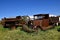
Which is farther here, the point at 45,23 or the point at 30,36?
the point at 45,23

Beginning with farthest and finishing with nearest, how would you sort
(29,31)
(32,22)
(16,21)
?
(16,21)
(32,22)
(29,31)

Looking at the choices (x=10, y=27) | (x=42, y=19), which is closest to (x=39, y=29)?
(x=42, y=19)

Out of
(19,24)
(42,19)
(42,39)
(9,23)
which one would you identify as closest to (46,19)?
(42,19)

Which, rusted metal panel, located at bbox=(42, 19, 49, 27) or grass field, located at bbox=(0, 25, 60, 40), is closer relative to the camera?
grass field, located at bbox=(0, 25, 60, 40)

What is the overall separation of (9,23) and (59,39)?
1097 centimetres

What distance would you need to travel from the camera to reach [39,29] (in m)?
15.6

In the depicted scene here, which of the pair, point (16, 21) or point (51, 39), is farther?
point (16, 21)

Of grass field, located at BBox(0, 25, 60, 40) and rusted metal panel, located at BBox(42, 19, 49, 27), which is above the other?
rusted metal panel, located at BBox(42, 19, 49, 27)

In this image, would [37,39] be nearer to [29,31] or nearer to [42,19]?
[29,31]

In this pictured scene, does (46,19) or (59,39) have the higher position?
(46,19)

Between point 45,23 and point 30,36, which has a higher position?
point 45,23

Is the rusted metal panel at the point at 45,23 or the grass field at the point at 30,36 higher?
the rusted metal panel at the point at 45,23

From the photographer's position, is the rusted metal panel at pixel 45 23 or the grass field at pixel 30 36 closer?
the grass field at pixel 30 36

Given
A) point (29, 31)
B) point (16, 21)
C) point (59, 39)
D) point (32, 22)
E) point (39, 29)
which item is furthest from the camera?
point (16, 21)
